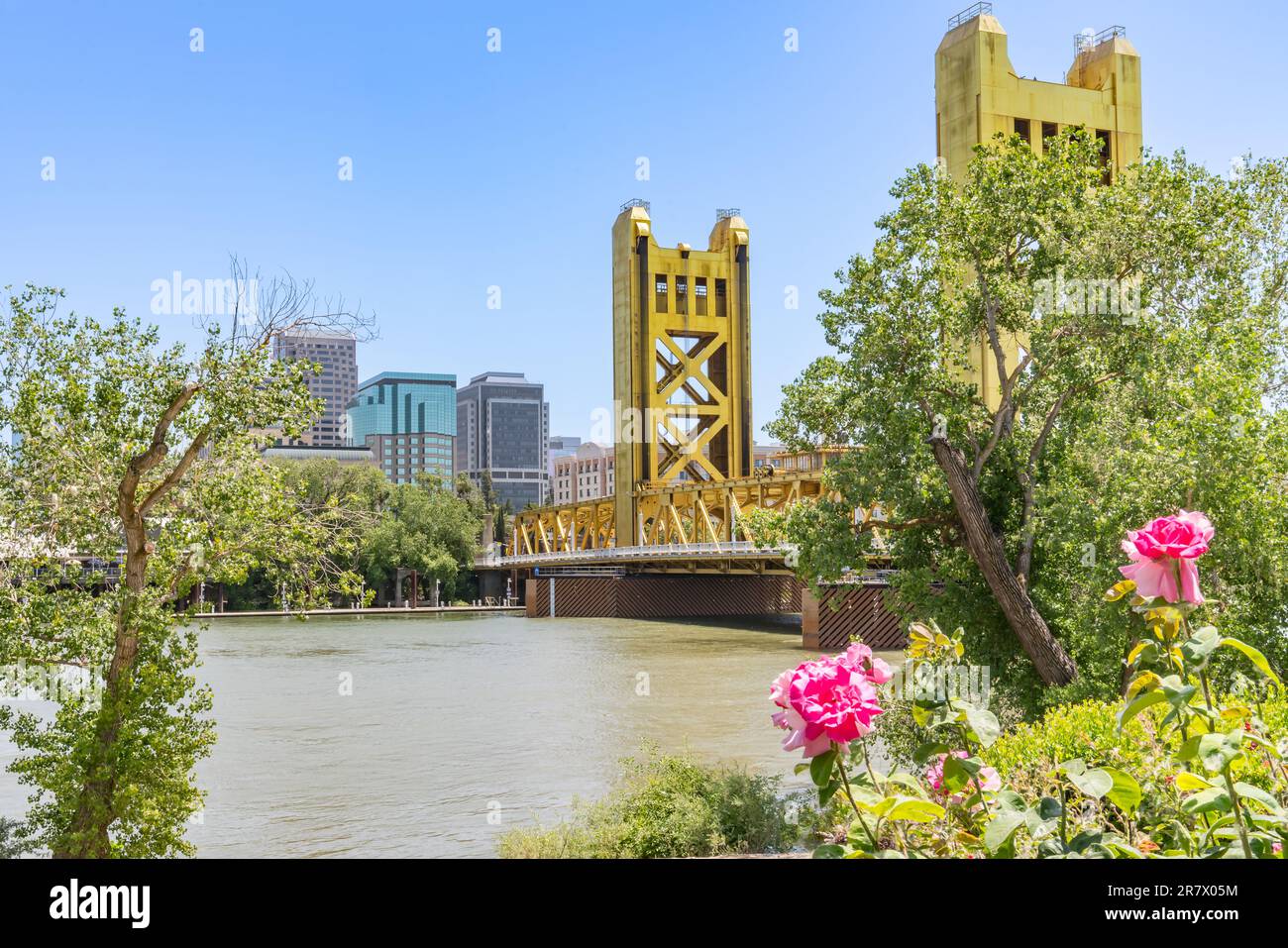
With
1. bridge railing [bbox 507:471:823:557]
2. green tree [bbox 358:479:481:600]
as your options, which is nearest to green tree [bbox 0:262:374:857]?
bridge railing [bbox 507:471:823:557]

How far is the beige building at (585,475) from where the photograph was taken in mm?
161000

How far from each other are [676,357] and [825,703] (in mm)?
64136

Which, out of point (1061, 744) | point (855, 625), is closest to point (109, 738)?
point (1061, 744)

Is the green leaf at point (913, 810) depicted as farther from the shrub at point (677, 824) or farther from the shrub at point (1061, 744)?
the shrub at point (677, 824)

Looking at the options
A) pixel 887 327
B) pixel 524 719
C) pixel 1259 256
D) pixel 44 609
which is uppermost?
pixel 1259 256

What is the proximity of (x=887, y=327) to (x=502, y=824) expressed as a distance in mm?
7550

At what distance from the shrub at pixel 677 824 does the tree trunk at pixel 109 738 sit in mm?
3452

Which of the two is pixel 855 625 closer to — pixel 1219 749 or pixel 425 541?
pixel 1219 749

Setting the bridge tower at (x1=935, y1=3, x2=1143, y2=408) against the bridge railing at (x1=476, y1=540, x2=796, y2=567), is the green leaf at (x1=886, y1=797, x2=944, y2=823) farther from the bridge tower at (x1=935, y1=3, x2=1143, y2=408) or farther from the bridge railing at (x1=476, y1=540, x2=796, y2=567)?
the bridge railing at (x1=476, y1=540, x2=796, y2=567)

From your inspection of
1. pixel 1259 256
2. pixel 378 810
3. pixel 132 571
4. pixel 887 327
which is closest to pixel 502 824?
pixel 378 810

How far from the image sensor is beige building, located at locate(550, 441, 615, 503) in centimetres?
16100
